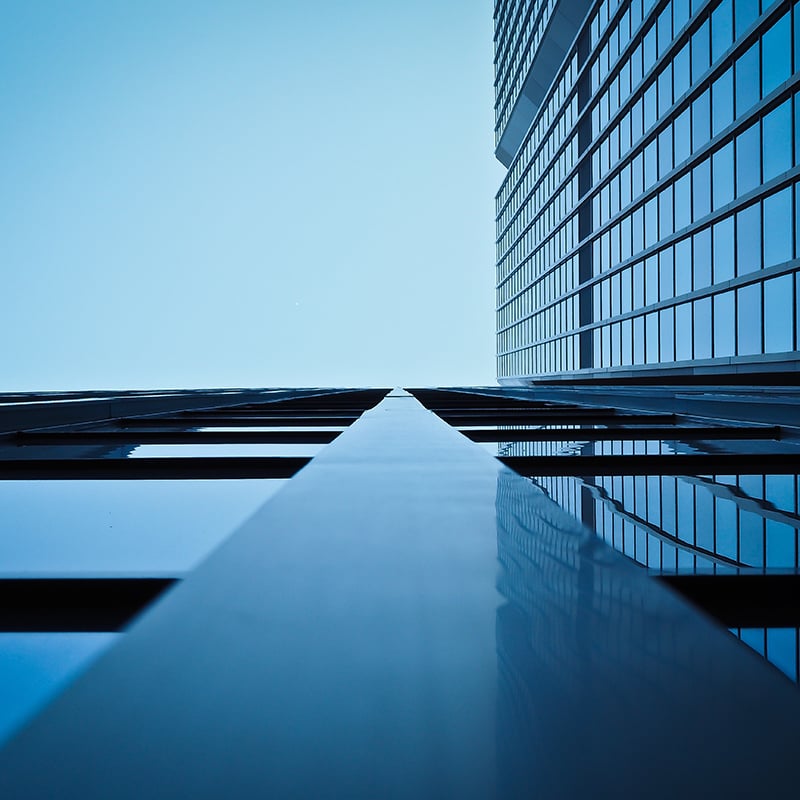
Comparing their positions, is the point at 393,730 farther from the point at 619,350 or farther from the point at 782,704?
the point at 619,350

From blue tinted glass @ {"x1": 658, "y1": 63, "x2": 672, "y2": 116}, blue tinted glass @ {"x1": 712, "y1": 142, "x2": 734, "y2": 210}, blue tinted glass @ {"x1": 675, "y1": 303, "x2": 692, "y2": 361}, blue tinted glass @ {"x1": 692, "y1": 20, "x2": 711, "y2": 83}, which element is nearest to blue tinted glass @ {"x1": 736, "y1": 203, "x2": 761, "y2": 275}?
blue tinted glass @ {"x1": 712, "y1": 142, "x2": 734, "y2": 210}

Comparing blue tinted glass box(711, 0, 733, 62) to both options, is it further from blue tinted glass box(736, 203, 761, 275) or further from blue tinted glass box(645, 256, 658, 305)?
blue tinted glass box(645, 256, 658, 305)

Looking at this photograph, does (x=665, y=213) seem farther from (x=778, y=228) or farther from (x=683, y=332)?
(x=778, y=228)

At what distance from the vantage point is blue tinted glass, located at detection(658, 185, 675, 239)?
34.5 m

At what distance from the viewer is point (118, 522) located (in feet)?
11.4

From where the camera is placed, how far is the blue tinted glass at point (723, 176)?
28344 mm

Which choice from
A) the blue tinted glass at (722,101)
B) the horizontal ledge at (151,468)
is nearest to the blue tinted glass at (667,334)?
the blue tinted glass at (722,101)

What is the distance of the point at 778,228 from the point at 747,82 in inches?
262

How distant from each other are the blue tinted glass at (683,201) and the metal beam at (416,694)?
34.8m

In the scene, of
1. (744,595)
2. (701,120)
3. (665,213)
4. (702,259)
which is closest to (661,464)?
(744,595)

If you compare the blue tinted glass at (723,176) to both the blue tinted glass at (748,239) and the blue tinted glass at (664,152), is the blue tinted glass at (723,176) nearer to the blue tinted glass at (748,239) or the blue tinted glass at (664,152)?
the blue tinted glass at (748,239)

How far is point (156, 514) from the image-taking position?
3689 millimetres

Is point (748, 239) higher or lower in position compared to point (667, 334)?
higher

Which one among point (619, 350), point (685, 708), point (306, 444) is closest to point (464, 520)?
point (685, 708)
